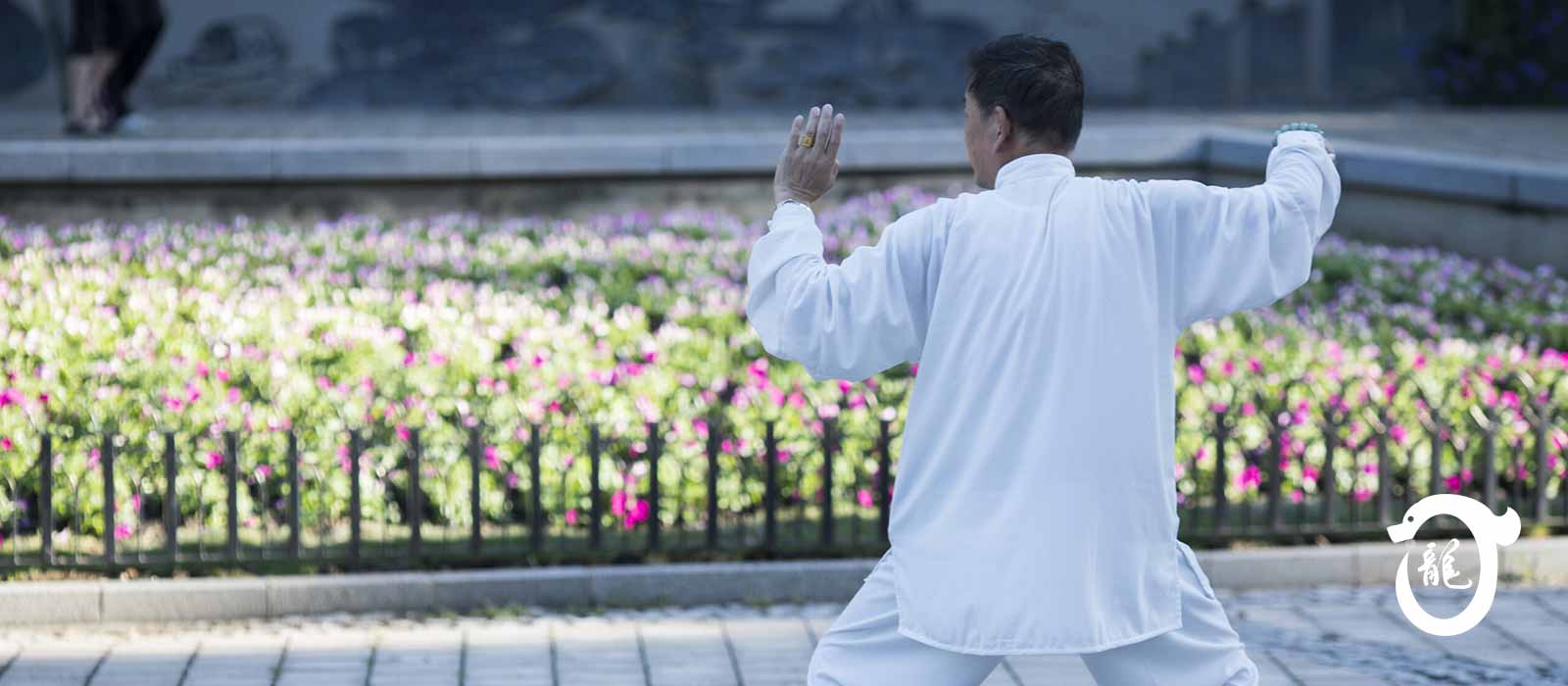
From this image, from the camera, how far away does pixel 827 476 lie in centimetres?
623

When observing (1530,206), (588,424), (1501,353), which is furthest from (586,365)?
(1530,206)

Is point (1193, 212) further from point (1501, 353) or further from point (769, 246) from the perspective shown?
point (1501, 353)

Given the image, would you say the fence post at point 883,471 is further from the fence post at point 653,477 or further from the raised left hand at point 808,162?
the raised left hand at point 808,162

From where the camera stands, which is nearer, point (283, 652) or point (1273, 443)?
point (283, 652)

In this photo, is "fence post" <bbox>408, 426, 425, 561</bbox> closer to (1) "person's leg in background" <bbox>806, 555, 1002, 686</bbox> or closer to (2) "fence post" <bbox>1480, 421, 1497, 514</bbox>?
(1) "person's leg in background" <bbox>806, 555, 1002, 686</bbox>

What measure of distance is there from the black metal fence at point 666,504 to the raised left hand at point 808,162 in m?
2.87

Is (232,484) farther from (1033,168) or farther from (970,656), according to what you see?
(1033,168)

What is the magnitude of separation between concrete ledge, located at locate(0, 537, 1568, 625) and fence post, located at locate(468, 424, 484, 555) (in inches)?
5.7

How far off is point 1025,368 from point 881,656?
543 millimetres

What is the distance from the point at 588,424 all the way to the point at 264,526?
1043 millimetres

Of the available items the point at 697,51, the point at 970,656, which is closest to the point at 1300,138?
the point at 970,656

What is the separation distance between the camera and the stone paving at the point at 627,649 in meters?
5.36

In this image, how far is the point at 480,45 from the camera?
1638cm

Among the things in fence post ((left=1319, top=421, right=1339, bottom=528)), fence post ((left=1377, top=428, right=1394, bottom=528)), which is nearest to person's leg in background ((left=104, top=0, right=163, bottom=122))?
fence post ((left=1319, top=421, right=1339, bottom=528))
